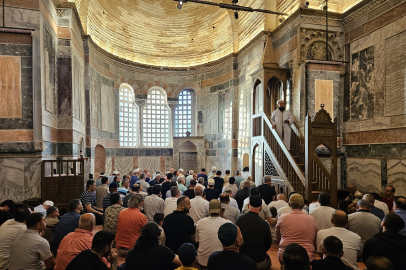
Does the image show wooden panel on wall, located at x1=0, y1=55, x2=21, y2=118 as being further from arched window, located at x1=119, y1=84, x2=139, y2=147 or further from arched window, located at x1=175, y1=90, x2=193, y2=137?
arched window, located at x1=175, y1=90, x2=193, y2=137

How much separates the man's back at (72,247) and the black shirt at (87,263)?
0.69 m

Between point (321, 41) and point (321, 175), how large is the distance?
544cm

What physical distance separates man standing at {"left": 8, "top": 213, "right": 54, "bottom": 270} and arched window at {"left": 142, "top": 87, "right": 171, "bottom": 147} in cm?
1411

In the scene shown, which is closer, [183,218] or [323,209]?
[183,218]

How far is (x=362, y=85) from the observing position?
9547 mm

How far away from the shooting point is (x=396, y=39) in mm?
8328

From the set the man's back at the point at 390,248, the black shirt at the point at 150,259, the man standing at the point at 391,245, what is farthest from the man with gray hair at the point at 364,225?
the black shirt at the point at 150,259

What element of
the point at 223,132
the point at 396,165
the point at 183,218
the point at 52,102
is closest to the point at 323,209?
the point at 183,218

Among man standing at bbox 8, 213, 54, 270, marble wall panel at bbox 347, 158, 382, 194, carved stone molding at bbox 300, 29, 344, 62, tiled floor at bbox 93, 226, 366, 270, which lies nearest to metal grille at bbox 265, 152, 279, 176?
marble wall panel at bbox 347, 158, 382, 194

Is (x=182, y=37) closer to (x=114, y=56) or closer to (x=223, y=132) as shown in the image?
(x=114, y=56)

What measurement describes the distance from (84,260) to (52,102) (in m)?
7.41

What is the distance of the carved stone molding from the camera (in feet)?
33.8

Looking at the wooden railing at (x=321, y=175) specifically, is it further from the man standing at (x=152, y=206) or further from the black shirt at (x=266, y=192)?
the man standing at (x=152, y=206)

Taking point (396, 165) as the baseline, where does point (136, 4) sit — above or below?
above
